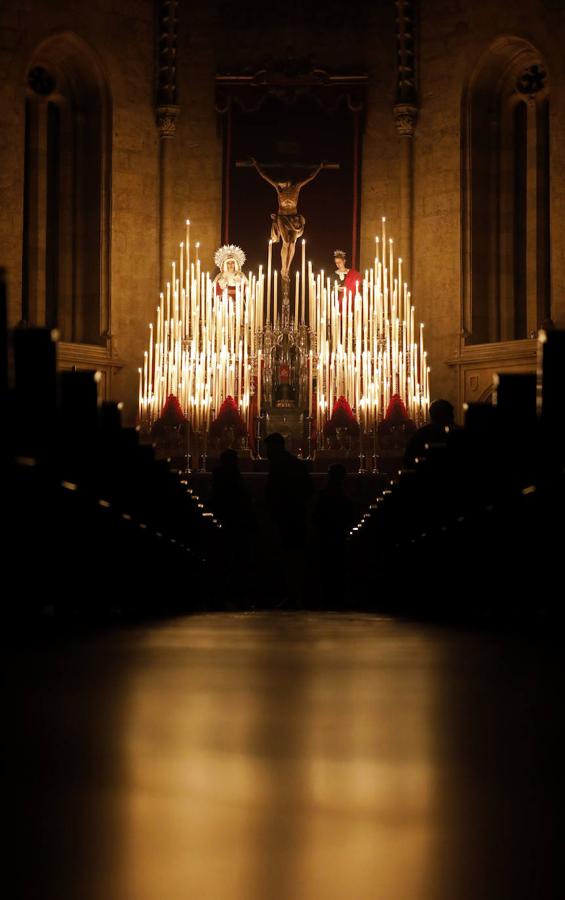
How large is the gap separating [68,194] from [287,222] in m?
2.98

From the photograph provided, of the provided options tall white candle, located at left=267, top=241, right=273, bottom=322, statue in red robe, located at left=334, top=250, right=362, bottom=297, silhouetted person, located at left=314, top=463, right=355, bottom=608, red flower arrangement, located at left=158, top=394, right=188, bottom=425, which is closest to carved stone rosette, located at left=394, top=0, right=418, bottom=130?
statue in red robe, located at left=334, top=250, right=362, bottom=297

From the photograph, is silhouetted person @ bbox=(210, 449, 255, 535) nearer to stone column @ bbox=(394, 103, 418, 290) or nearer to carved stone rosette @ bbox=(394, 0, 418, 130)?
stone column @ bbox=(394, 103, 418, 290)

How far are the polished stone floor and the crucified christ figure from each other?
17.6 m

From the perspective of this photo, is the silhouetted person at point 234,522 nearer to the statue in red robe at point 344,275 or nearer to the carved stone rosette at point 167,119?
the statue in red robe at point 344,275

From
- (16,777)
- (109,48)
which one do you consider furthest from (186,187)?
(16,777)

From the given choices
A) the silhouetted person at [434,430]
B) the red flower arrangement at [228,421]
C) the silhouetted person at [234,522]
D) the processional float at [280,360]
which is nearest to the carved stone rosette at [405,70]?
the processional float at [280,360]

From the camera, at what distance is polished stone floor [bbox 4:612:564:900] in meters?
0.57

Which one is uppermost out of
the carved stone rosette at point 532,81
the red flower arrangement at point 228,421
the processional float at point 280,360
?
the carved stone rosette at point 532,81

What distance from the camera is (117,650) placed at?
2053 millimetres

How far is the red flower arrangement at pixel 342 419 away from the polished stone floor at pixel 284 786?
15.3m

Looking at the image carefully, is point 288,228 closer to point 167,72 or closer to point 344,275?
point 344,275

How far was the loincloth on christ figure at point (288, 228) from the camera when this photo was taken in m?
19.0

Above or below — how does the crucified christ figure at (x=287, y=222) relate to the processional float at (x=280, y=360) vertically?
above

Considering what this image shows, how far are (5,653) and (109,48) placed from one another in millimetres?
18541
